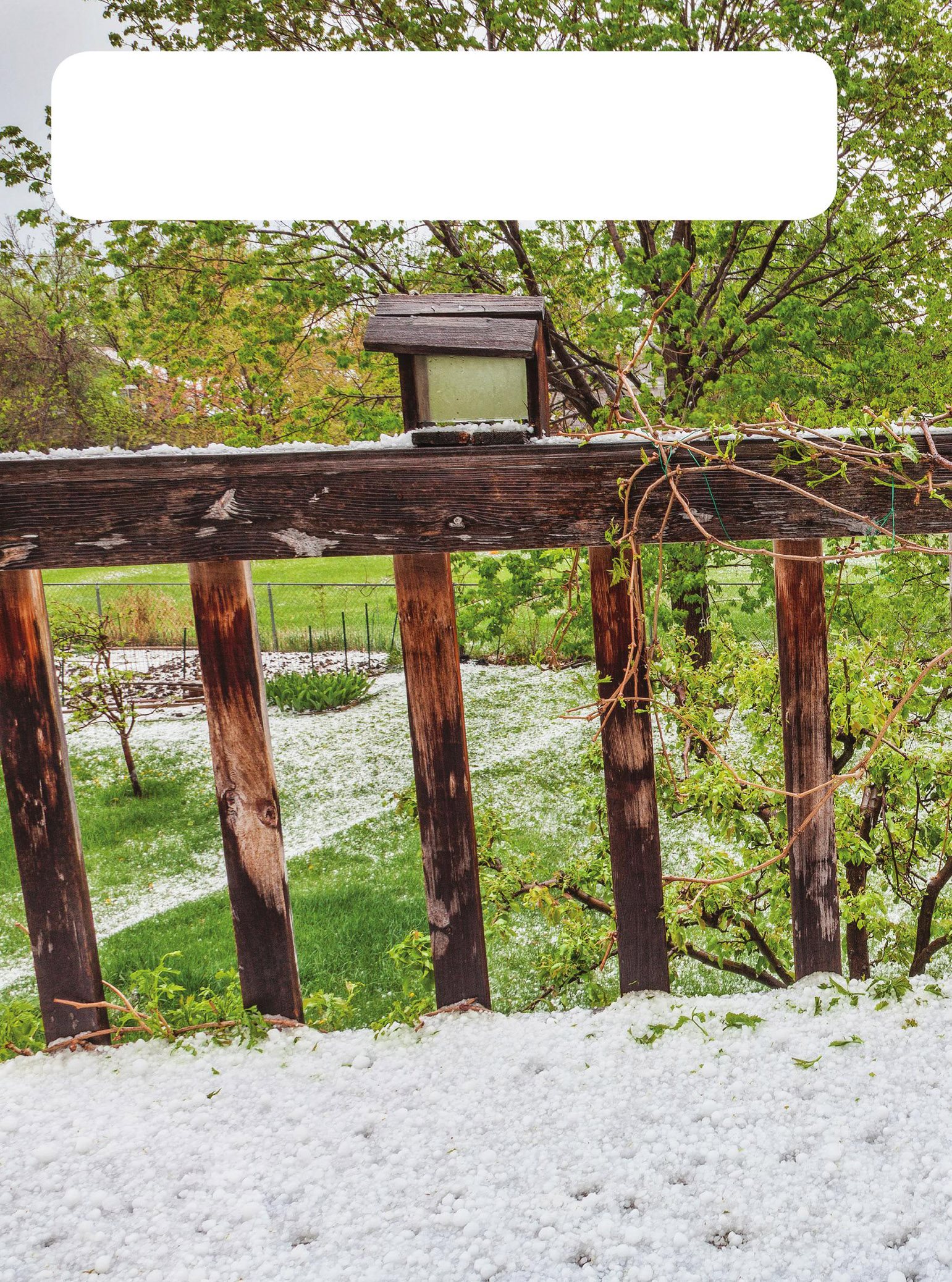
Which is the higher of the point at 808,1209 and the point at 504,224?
the point at 504,224

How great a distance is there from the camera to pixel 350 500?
1182 mm

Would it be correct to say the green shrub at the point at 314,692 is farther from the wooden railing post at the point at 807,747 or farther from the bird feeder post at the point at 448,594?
the wooden railing post at the point at 807,747

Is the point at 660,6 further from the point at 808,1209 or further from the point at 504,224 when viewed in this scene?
the point at 808,1209

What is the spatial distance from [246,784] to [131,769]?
5.78 m

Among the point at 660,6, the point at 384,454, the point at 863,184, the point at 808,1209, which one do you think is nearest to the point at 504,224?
the point at 660,6

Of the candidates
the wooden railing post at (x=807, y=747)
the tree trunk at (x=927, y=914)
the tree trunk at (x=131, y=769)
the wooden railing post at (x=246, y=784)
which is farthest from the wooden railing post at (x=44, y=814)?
the tree trunk at (x=131, y=769)

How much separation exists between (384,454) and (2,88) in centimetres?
95

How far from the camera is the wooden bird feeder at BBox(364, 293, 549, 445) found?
4.47 ft

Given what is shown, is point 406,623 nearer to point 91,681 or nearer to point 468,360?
point 468,360

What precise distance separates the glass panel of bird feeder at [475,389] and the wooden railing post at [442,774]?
0.85 feet

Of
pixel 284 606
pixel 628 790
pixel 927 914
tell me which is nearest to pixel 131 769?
pixel 927 914

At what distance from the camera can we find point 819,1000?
4.56ft

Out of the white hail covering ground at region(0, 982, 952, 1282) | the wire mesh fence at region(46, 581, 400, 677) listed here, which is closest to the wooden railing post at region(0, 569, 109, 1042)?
the white hail covering ground at region(0, 982, 952, 1282)

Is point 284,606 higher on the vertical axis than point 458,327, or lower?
lower
